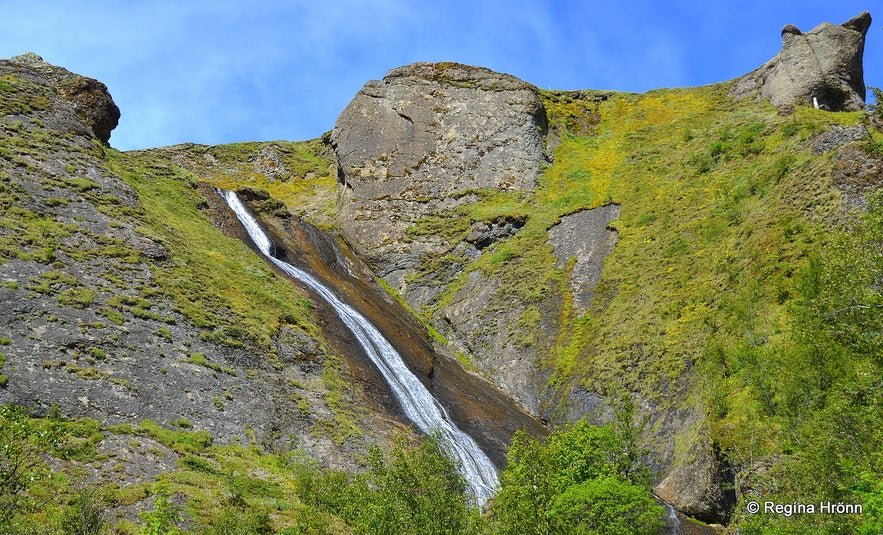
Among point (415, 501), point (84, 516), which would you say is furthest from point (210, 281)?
point (415, 501)

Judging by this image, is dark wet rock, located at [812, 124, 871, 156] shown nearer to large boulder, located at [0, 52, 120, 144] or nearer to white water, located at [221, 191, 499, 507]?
white water, located at [221, 191, 499, 507]

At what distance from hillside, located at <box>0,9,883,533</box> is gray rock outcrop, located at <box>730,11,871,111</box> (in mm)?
362

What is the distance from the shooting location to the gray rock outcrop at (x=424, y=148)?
206 ft

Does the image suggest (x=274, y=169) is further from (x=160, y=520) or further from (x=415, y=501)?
(x=415, y=501)

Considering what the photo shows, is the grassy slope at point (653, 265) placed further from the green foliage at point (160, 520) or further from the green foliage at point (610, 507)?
the green foliage at point (610, 507)

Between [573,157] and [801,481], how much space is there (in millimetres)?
53455

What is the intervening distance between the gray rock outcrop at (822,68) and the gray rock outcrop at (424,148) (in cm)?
2347

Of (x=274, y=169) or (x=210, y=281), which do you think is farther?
(x=274, y=169)

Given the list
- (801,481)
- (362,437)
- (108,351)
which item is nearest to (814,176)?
(801,481)

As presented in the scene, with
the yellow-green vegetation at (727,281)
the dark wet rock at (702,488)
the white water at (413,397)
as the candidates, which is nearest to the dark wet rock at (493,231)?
the yellow-green vegetation at (727,281)

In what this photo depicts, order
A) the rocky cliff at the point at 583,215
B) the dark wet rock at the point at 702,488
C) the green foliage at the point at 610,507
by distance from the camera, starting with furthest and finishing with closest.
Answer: the rocky cliff at the point at 583,215, the dark wet rock at the point at 702,488, the green foliage at the point at 610,507

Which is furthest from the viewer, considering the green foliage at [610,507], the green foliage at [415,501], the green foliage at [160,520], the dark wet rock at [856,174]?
the dark wet rock at [856,174]

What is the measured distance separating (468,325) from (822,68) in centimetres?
4003

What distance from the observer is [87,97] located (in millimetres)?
49156
